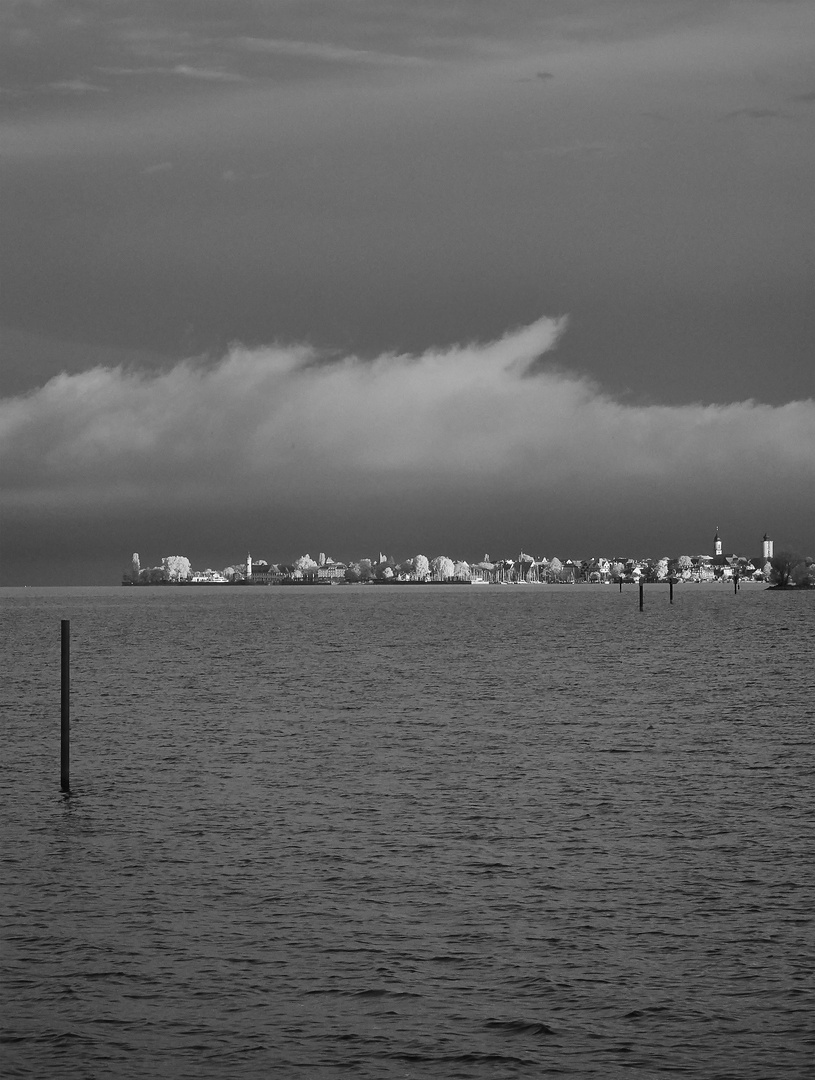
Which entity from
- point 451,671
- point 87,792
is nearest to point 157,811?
point 87,792

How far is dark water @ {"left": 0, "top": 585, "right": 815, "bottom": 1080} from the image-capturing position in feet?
52.4

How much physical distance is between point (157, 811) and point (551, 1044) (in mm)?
16734

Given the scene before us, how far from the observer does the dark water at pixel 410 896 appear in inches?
629

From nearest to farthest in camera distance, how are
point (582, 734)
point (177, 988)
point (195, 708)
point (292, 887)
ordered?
point (177, 988) → point (292, 887) → point (582, 734) → point (195, 708)

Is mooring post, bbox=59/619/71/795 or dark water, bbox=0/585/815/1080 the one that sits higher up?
mooring post, bbox=59/619/71/795

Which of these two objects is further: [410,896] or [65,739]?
[65,739]

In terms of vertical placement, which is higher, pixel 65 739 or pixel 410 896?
pixel 65 739

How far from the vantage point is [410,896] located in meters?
22.6

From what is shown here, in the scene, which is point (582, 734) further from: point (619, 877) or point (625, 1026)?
point (625, 1026)

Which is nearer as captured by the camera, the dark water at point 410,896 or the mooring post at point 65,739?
the dark water at point 410,896

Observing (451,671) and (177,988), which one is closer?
(177,988)

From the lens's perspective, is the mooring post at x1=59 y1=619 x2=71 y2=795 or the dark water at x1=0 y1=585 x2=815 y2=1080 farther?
the mooring post at x1=59 y1=619 x2=71 y2=795

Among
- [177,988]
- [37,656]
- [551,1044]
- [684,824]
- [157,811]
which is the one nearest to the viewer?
[551,1044]

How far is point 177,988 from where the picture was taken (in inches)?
703
